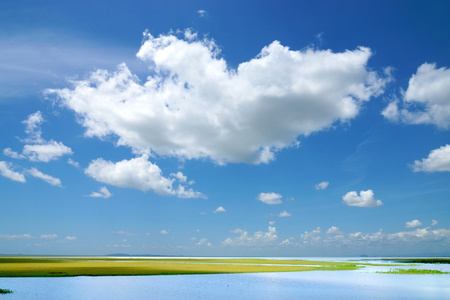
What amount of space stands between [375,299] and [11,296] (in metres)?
35.1

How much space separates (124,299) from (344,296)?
72.8 ft

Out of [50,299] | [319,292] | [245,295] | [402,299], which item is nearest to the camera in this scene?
[50,299]

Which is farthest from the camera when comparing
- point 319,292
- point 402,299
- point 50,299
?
point 319,292

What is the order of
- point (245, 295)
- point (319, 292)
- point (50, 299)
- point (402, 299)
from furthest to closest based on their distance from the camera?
1. point (319, 292)
2. point (245, 295)
3. point (402, 299)
4. point (50, 299)

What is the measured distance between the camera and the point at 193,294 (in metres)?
34.8

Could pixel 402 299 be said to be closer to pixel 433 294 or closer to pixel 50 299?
pixel 433 294

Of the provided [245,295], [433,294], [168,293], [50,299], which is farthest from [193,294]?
[433,294]

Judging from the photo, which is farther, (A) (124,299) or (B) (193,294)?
(B) (193,294)

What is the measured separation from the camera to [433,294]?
36.2 m

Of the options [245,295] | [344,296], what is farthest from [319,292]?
[245,295]

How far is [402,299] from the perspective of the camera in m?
32.1

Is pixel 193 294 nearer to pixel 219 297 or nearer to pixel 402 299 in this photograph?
pixel 219 297

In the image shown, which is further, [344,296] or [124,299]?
[344,296]

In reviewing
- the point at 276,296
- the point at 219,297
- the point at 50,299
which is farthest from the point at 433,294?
the point at 50,299
